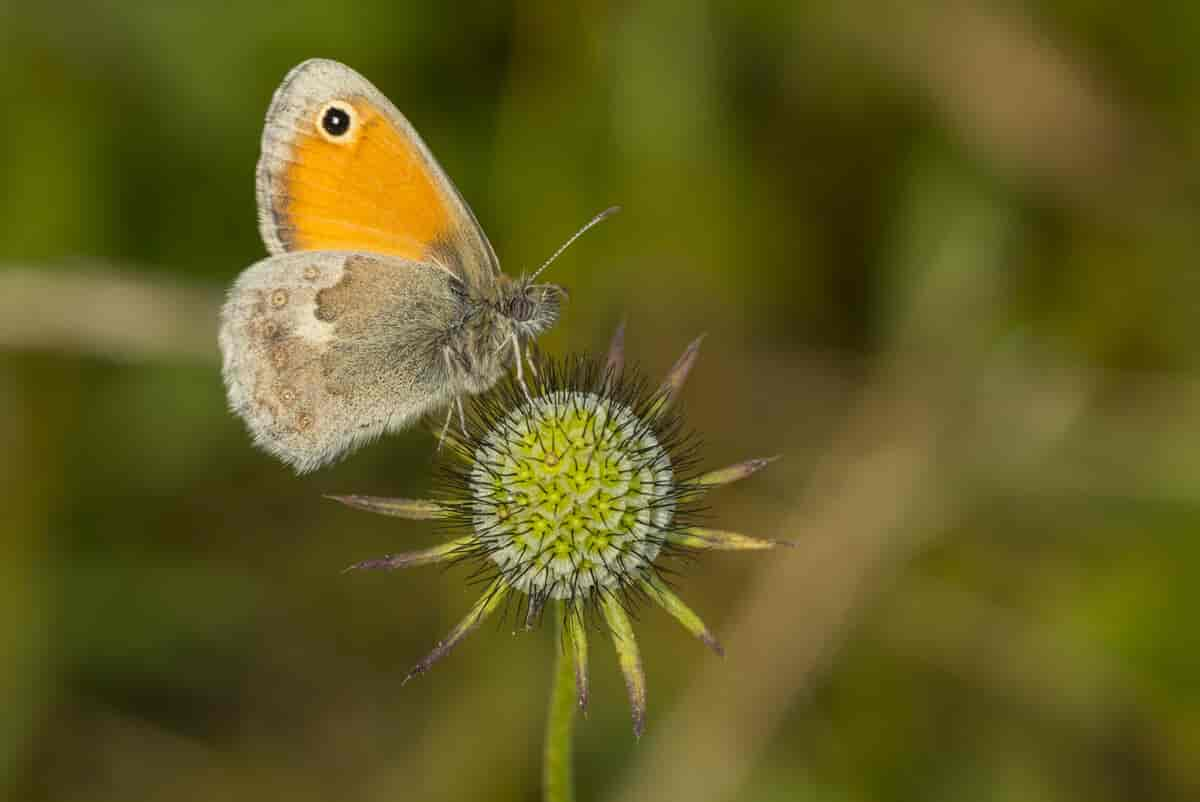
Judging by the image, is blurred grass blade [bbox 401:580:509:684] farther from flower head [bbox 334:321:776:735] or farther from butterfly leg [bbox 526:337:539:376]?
butterfly leg [bbox 526:337:539:376]

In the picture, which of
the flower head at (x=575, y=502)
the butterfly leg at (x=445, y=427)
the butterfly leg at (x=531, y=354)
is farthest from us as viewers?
the butterfly leg at (x=531, y=354)

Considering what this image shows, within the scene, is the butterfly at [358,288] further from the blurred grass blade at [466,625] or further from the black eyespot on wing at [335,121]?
the blurred grass blade at [466,625]

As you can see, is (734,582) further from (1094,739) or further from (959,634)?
(1094,739)

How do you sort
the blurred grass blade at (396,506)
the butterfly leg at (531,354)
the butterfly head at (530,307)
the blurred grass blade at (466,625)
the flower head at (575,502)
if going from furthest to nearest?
1. the butterfly head at (530,307)
2. the butterfly leg at (531,354)
3. the flower head at (575,502)
4. the blurred grass blade at (396,506)
5. the blurred grass blade at (466,625)

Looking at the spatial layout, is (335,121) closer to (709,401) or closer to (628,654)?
(628,654)

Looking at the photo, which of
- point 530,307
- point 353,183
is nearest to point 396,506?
point 530,307

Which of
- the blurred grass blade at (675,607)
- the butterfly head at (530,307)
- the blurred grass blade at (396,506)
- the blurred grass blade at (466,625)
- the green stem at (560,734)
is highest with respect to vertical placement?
the butterfly head at (530,307)

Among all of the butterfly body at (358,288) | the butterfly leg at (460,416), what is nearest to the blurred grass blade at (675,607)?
the butterfly leg at (460,416)
